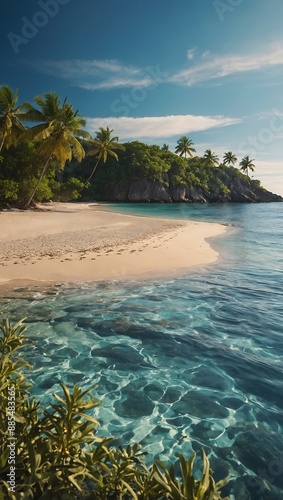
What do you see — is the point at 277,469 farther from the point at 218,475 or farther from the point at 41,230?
the point at 41,230

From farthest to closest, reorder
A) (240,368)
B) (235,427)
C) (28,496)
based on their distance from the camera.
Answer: (240,368)
(235,427)
(28,496)

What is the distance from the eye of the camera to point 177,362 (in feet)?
19.1

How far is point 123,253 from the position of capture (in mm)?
13797

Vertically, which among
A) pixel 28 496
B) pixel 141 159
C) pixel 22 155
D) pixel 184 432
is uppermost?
pixel 141 159

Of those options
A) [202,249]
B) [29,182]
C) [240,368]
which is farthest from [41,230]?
[240,368]

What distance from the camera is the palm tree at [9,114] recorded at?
25875 millimetres

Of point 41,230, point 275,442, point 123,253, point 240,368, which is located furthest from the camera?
point 41,230

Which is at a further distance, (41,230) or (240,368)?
(41,230)

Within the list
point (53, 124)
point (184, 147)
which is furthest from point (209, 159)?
point (53, 124)

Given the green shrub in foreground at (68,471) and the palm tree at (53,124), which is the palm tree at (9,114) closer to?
the palm tree at (53,124)

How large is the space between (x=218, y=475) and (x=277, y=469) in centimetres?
80

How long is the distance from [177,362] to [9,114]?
2811 cm

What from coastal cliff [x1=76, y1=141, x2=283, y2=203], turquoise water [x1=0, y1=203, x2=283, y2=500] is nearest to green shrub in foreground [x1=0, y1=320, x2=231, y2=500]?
turquoise water [x1=0, y1=203, x2=283, y2=500]

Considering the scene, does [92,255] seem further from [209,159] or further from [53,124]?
[209,159]
